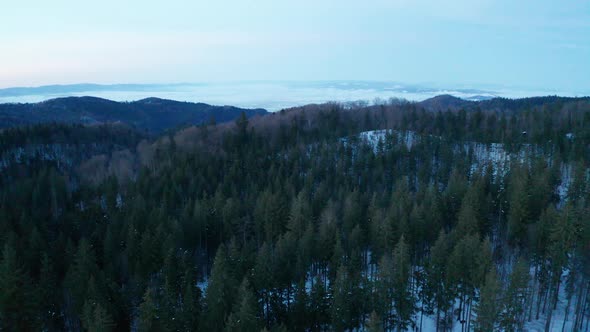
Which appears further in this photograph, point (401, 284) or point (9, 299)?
point (401, 284)

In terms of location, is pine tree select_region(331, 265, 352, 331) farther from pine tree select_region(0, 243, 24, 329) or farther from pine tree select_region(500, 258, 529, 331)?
pine tree select_region(0, 243, 24, 329)

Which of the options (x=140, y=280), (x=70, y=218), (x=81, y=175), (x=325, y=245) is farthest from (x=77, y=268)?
(x=81, y=175)

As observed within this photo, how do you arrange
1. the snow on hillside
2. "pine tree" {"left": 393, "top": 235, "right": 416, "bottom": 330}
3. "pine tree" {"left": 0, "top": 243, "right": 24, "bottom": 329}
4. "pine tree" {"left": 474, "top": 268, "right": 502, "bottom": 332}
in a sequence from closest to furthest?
"pine tree" {"left": 0, "top": 243, "right": 24, "bottom": 329} < "pine tree" {"left": 474, "top": 268, "right": 502, "bottom": 332} < "pine tree" {"left": 393, "top": 235, "right": 416, "bottom": 330} < the snow on hillside

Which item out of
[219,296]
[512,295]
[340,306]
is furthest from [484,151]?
[219,296]

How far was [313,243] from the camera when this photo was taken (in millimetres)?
44781

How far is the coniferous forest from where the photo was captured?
3309 centimetres

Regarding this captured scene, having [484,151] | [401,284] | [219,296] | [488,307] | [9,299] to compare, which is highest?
[484,151]

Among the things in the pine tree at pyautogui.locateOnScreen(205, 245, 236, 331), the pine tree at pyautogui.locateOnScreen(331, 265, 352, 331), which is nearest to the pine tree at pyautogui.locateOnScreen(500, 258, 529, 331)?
the pine tree at pyautogui.locateOnScreen(331, 265, 352, 331)

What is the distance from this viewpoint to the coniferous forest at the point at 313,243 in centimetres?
3309

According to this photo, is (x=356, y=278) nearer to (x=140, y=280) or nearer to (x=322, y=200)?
(x=140, y=280)

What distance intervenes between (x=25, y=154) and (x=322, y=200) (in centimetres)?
10929

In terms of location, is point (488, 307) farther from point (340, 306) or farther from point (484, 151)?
point (484, 151)

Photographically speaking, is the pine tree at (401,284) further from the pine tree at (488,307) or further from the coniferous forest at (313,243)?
the pine tree at (488,307)

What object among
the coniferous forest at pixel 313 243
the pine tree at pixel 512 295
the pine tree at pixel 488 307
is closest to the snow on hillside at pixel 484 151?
the coniferous forest at pixel 313 243
